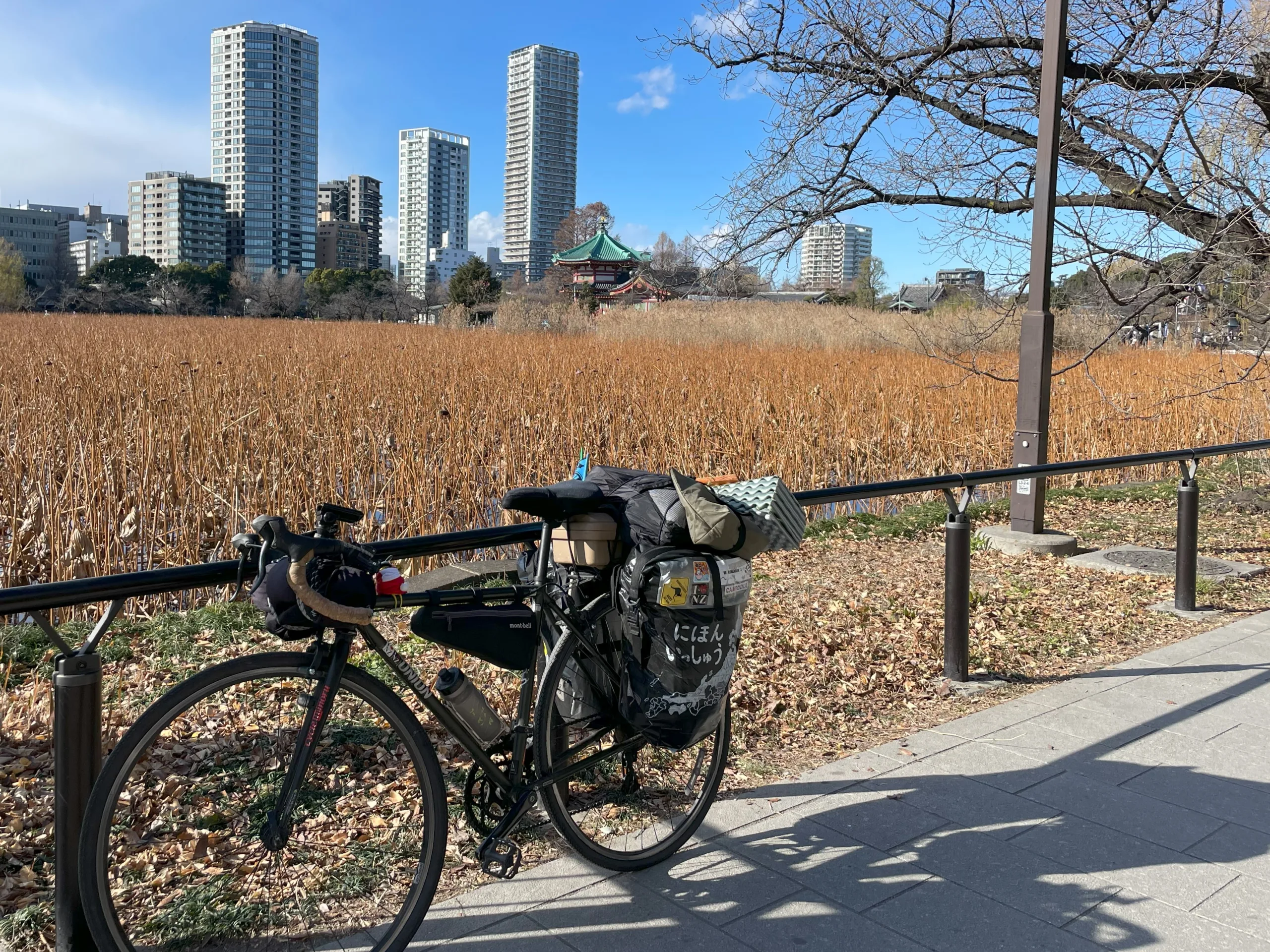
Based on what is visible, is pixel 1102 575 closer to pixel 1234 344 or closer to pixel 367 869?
pixel 1234 344

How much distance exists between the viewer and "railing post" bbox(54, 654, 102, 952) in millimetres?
2180

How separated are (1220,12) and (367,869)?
9275 millimetres

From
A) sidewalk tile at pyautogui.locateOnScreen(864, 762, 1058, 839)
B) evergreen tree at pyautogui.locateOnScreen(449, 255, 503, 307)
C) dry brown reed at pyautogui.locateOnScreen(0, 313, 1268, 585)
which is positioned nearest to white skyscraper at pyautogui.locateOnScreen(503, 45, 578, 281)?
evergreen tree at pyautogui.locateOnScreen(449, 255, 503, 307)

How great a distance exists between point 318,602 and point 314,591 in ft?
0.09

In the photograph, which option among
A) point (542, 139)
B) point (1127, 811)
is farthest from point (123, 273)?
point (542, 139)

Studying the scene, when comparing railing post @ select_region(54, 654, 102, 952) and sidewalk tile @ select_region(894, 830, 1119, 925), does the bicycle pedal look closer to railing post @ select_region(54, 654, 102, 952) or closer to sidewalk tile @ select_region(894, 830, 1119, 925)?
railing post @ select_region(54, 654, 102, 952)

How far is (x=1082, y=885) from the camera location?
117 inches

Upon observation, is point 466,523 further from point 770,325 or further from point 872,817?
point 770,325

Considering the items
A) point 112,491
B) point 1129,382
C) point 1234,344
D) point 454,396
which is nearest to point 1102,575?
point 1234,344

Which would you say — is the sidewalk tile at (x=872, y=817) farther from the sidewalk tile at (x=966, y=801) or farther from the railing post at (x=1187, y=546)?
the railing post at (x=1187, y=546)

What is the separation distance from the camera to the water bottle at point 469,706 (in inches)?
102

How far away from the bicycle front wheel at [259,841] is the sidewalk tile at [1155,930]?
1721 mm

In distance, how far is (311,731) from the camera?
2289mm

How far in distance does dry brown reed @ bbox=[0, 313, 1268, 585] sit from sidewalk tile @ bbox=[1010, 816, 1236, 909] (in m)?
5.06
